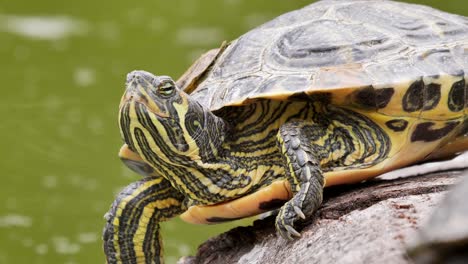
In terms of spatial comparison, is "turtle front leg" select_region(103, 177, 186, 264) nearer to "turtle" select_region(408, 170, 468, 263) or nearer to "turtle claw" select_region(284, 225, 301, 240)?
"turtle claw" select_region(284, 225, 301, 240)

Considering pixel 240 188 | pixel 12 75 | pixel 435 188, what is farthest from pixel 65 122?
pixel 435 188

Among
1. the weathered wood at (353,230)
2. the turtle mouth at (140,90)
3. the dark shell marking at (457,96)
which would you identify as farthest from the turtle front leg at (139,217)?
the dark shell marking at (457,96)

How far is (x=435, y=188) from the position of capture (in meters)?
2.10

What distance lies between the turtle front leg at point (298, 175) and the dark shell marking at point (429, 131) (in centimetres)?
33

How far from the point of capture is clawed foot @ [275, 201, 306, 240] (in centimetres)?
210

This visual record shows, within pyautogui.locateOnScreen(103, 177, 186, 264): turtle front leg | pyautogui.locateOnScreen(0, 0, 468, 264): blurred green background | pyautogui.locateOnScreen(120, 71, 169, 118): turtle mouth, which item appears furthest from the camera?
pyautogui.locateOnScreen(0, 0, 468, 264): blurred green background

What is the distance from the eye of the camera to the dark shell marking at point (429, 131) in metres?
2.36

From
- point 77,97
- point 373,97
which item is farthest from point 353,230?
point 77,97

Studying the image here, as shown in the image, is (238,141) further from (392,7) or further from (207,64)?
(392,7)

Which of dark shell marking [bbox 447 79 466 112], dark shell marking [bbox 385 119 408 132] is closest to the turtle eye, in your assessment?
dark shell marking [bbox 385 119 408 132]

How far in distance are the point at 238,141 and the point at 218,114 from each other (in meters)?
0.11

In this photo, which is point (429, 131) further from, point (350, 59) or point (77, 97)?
point (77, 97)

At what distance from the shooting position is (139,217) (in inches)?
104

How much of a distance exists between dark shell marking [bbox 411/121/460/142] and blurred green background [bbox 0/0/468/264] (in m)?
1.81
